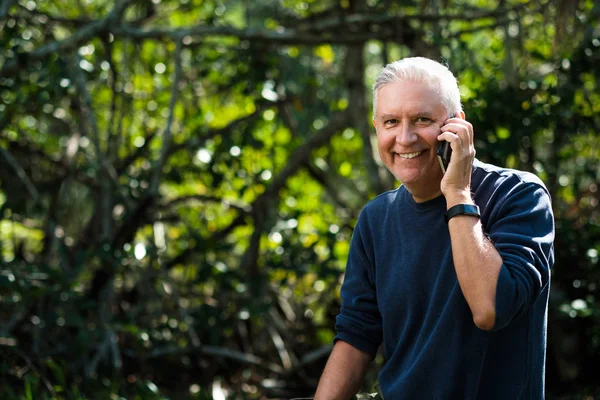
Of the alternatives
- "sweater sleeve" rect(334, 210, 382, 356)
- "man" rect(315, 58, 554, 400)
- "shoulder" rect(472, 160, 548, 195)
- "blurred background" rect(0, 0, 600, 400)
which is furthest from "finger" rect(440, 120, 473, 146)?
"blurred background" rect(0, 0, 600, 400)

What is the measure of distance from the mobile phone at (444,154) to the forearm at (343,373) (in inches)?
25.9

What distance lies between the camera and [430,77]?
214cm

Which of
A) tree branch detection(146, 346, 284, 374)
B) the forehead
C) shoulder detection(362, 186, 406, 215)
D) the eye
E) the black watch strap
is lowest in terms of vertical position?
tree branch detection(146, 346, 284, 374)

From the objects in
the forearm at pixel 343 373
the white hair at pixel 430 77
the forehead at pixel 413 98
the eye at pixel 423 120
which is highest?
the white hair at pixel 430 77

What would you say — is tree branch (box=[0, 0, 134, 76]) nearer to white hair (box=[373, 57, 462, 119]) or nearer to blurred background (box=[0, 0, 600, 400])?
blurred background (box=[0, 0, 600, 400])

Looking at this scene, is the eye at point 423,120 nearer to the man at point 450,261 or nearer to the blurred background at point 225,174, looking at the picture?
the man at point 450,261

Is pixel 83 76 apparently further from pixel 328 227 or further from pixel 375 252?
pixel 375 252

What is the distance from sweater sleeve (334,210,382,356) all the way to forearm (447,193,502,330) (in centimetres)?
50

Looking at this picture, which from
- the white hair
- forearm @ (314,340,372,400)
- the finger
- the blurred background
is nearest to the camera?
the finger

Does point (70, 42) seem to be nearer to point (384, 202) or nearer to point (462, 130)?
point (384, 202)

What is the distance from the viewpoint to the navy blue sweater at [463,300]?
197cm

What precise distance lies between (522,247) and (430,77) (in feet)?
1.68

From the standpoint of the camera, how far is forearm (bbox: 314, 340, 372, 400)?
92.7 inches

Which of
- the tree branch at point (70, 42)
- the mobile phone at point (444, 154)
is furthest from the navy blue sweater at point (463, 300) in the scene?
the tree branch at point (70, 42)
